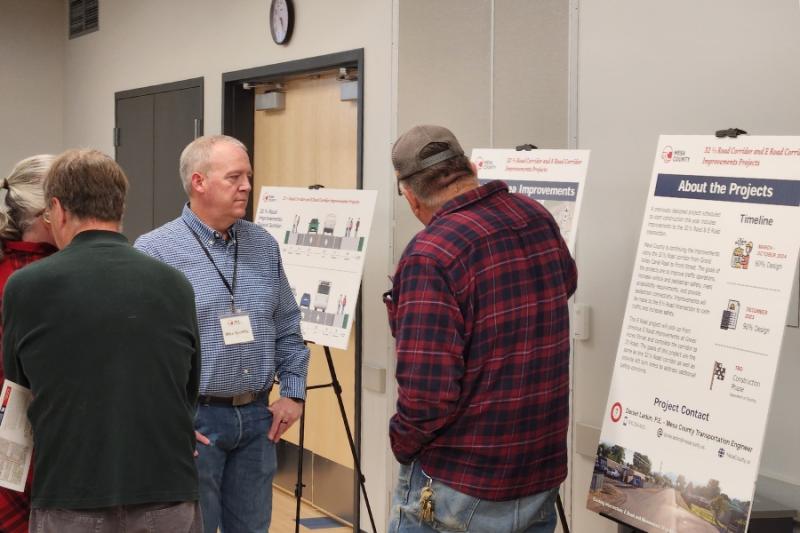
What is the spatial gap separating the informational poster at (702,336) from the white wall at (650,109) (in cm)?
36

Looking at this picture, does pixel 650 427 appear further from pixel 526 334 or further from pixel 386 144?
pixel 386 144

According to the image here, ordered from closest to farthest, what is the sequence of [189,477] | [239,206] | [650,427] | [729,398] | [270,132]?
[189,477]
[729,398]
[650,427]
[239,206]
[270,132]

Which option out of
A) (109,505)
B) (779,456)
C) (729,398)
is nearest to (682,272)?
(729,398)

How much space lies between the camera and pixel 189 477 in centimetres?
168

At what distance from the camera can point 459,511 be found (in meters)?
1.75

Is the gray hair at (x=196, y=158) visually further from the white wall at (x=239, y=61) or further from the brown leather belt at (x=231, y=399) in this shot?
the white wall at (x=239, y=61)

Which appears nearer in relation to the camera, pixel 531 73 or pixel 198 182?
pixel 198 182

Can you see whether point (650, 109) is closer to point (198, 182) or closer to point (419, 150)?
point (419, 150)

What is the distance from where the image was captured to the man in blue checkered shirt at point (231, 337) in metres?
2.29

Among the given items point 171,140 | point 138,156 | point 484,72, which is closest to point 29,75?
point 138,156

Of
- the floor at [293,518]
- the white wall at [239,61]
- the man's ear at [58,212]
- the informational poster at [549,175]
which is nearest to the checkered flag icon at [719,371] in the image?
the informational poster at [549,175]

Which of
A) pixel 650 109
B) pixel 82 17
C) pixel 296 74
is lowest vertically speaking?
pixel 650 109

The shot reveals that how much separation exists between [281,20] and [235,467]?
2.84 metres

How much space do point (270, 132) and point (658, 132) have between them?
8.73 ft
